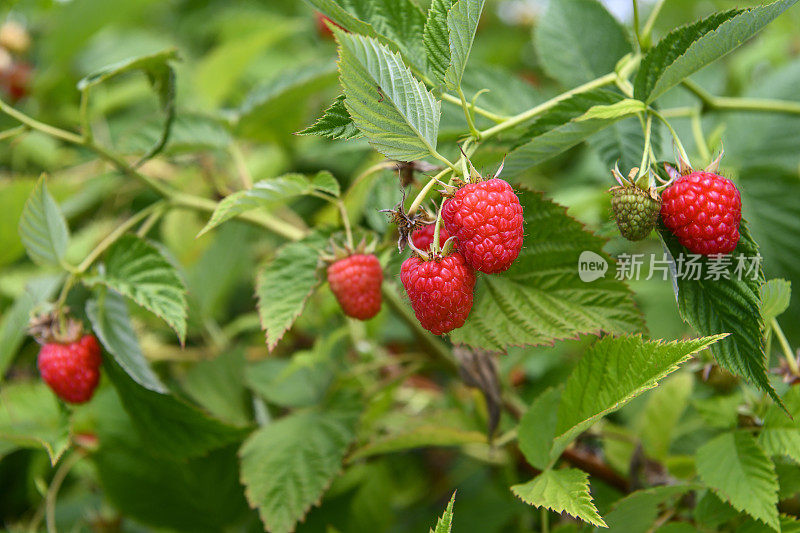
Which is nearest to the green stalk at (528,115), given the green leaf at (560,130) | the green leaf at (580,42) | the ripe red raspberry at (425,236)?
the green leaf at (560,130)

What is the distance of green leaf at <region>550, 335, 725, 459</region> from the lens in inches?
23.9

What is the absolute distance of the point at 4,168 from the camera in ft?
5.90

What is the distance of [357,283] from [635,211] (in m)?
0.31

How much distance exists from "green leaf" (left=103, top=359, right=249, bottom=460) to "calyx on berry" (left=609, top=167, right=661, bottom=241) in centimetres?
59

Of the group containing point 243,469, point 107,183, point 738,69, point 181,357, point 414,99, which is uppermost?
point 414,99

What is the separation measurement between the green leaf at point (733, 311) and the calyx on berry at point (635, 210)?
0.06 metres

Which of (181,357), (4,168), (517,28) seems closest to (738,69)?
(517,28)

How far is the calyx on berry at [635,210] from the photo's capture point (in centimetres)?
63

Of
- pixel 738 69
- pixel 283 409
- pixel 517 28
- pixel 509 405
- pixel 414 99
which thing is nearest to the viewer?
pixel 414 99

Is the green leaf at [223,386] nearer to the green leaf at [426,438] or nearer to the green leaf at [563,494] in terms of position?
the green leaf at [426,438]

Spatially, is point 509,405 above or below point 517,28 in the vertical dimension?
below

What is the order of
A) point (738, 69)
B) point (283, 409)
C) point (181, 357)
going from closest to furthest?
point (283, 409)
point (181, 357)
point (738, 69)

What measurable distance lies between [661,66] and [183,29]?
6.83ft

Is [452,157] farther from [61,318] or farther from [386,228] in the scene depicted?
[61,318]
